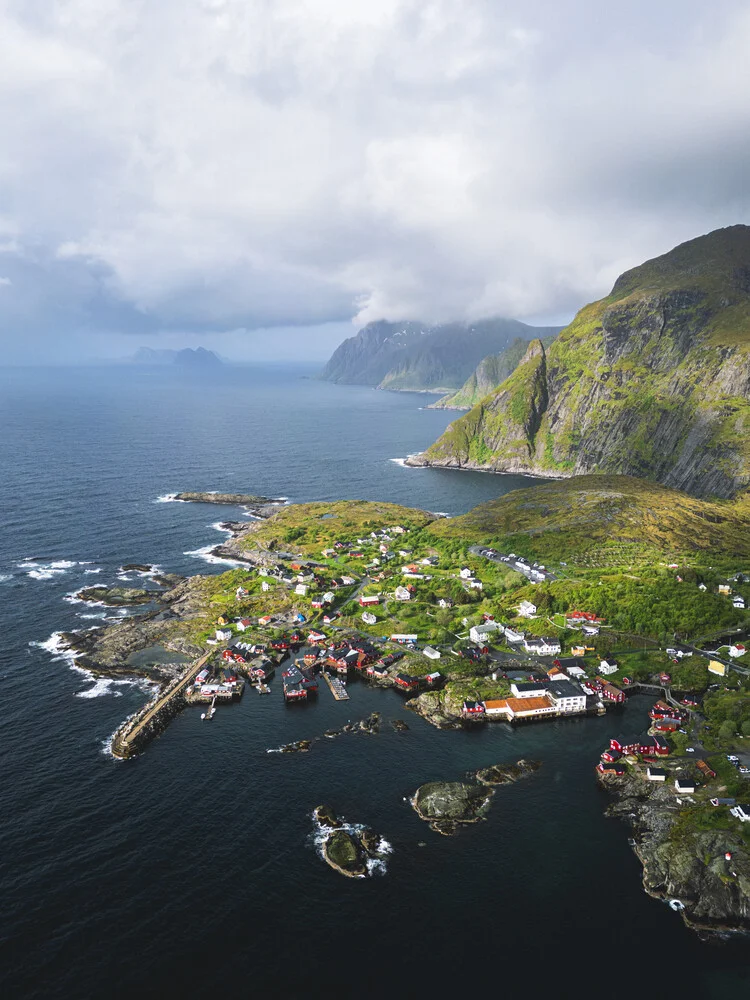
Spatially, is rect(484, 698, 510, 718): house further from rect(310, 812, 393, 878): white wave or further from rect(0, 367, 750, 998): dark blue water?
rect(310, 812, 393, 878): white wave

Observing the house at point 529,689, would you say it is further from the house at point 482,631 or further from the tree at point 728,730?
the tree at point 728,730

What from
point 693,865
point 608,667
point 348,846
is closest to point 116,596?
point 348,846

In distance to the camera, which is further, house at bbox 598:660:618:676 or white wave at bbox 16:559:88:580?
white wave at bbox 16:559:88:580

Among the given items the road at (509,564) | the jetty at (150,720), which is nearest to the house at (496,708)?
the jetty at (150,720)

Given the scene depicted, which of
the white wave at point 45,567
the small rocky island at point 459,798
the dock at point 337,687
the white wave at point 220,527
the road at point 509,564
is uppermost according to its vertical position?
the white wave at point 45,567

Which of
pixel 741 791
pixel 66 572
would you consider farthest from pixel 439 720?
pixel 66 572

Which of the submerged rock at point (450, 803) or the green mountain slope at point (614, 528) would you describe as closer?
the submerged rock at point (450, 803)

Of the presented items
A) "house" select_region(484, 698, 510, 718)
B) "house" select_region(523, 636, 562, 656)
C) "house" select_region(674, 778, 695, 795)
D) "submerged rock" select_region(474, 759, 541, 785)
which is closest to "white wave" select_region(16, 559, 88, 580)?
"house" select_region(484, 698, 510, 718)
